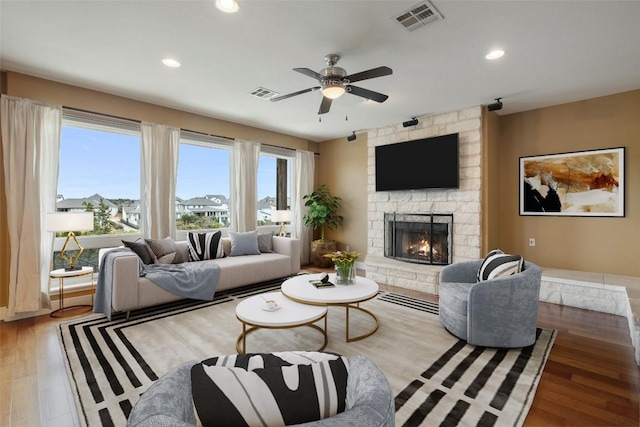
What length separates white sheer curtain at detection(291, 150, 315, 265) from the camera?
250 inches

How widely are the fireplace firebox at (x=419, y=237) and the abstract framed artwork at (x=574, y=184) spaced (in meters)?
1.15

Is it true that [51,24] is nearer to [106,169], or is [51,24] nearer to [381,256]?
[106,169]

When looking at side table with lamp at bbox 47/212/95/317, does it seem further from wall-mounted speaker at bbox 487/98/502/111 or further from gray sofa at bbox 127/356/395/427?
wall-mounted speaker at bbox 487/98/502/111

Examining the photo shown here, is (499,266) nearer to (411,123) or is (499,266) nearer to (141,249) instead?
(411,123)

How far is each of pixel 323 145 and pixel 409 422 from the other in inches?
223

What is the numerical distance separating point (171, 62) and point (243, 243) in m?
2.72

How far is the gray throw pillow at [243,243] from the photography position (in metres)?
4.83

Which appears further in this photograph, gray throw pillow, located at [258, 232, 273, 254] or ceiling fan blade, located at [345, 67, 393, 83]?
gray throw pillow, located at [258, 232, 273, 254]

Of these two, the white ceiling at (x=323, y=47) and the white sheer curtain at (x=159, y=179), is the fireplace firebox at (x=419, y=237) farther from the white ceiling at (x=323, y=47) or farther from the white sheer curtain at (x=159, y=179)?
the white sheer curtain at (x=159, y=179)

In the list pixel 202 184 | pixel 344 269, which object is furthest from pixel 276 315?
pixel 202 184

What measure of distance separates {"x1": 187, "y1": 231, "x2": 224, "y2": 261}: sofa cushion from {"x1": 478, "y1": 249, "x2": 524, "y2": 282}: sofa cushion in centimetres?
351

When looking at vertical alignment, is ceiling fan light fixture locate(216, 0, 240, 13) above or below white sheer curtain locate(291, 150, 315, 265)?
above

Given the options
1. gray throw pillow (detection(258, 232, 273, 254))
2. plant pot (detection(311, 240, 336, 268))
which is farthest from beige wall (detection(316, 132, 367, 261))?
gray throw pillow (detection(258, 232, 273, 254))

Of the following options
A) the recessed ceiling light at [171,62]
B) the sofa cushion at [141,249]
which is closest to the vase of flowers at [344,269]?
the sofa cushion at [141,249]
